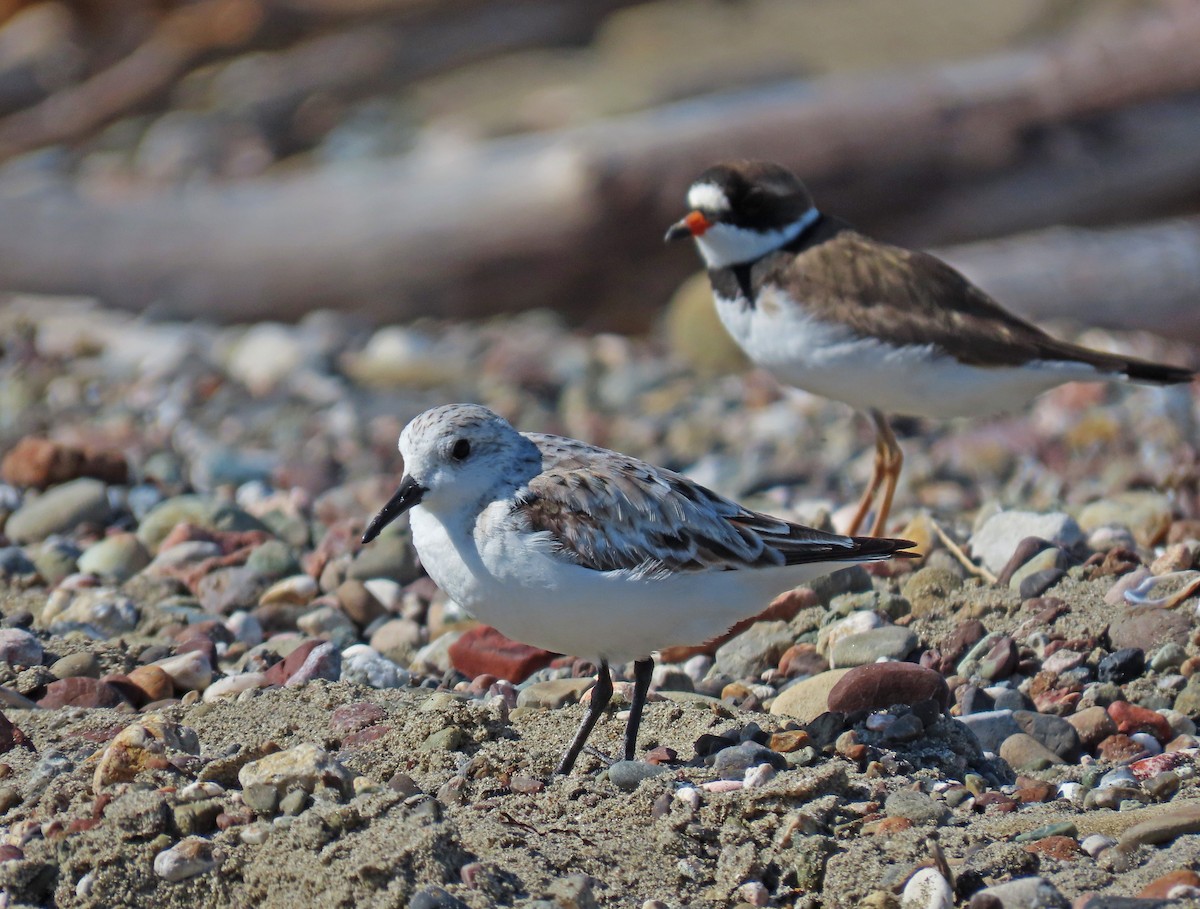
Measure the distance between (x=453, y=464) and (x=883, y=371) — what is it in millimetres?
2440

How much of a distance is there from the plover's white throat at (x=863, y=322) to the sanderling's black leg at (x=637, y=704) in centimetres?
212

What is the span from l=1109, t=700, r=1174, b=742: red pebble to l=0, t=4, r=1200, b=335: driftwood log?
623 centimetres

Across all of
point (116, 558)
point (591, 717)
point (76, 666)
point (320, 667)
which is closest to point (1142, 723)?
point (591, 717)

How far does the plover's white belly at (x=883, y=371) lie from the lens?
6.09 metres

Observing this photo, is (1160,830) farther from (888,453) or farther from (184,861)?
(888,453)

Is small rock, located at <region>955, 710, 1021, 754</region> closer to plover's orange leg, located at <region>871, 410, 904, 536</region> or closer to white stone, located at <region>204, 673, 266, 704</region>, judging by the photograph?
plover's orange leg, located at <region>871, 410, 904, 536</region>

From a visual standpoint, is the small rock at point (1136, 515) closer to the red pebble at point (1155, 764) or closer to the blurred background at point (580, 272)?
the blurred background at point (580, 272)

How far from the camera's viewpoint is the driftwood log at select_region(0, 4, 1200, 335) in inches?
421

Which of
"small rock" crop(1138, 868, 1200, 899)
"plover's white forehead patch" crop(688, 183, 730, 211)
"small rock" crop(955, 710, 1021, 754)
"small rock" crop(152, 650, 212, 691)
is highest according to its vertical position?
"plover's white forehead patch" crop(688, 183, 730, 211)

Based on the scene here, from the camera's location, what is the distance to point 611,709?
4.71 metres

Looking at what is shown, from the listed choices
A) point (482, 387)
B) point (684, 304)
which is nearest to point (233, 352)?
point (482, 387)

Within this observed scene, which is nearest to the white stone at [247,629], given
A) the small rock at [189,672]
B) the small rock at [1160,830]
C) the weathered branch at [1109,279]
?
the small rock at [189,672]

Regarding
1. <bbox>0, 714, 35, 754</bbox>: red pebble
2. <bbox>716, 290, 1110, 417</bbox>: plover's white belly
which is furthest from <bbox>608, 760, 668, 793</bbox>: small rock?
<bbox>716, 290, 1110, 417</bbox>: plover's white belly

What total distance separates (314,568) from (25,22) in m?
9.80
